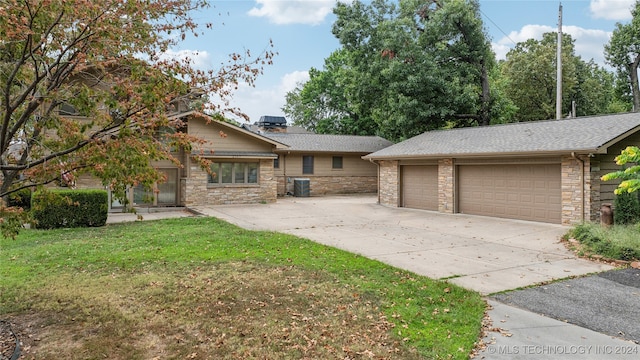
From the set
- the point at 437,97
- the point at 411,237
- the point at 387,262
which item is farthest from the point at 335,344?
the point at 437,97

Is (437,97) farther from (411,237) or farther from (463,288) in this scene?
(463,288)

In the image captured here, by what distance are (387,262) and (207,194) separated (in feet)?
40.3

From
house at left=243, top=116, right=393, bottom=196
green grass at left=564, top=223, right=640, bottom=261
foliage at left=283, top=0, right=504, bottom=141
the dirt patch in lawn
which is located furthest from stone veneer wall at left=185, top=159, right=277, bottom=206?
green grass at left=564, top=223, right=640, bottom=261

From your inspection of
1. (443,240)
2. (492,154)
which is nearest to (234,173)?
(492,154)

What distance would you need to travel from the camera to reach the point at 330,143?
26.5 metres

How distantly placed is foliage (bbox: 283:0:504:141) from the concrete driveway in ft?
28.2

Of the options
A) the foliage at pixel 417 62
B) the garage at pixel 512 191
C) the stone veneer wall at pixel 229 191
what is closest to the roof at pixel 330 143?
the foliage at pixel 417 62

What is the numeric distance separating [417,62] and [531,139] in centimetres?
1042

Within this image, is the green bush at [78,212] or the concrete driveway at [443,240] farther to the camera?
the green bush at [78,212]

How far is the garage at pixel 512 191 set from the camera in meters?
12.0

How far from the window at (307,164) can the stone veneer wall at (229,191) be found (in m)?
5.79

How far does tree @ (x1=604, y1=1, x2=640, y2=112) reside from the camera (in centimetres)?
2755

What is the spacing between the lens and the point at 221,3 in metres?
4.86

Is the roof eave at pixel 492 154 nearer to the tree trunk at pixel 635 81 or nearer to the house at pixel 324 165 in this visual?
the house at pixel 324 165
